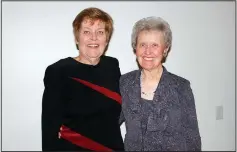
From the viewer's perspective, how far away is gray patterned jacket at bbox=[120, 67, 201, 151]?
1860 mm

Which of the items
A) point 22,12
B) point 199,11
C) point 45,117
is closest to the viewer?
point 45,117

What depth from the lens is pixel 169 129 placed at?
6.14ft

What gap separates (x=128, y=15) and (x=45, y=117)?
1.11m

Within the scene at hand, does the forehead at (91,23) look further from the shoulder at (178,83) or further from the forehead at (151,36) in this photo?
the shoulder at (178,83)

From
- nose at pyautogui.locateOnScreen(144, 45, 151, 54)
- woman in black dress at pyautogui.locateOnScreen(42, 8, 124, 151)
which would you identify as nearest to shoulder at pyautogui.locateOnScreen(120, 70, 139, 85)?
woman in black dress at pyautogui.locateOnScreen(42, 8, 124, 151)

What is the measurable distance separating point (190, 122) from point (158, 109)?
→ 0.77 ft

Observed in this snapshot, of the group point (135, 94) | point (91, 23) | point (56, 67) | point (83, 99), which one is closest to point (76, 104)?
point (83, 99)

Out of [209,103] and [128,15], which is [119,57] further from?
[209,103]

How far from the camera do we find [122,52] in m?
2.39

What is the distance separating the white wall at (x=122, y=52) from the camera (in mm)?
2141

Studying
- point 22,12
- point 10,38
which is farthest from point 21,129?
point 22,12

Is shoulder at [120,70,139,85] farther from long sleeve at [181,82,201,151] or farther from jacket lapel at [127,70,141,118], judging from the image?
long sleeve at [181,82,201,151]

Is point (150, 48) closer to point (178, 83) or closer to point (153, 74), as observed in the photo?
point (153, 74)

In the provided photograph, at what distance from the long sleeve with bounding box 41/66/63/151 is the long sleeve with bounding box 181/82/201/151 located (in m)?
0.83
